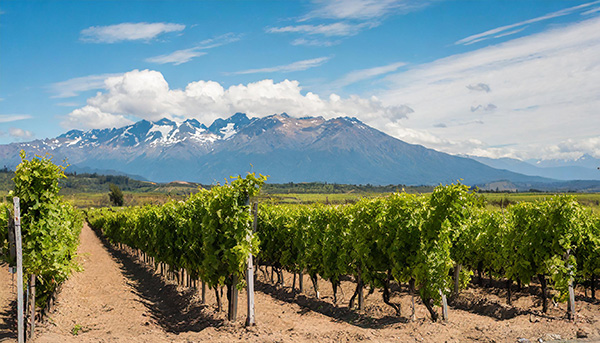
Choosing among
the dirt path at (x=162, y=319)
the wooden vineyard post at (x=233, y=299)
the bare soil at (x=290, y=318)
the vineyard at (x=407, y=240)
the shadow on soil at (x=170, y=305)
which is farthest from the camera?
the shadow on soil at (x=170, y=305)

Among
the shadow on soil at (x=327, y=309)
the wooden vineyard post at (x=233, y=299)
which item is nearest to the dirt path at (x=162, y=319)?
the wooden vineyard post at (x=233, y=299)

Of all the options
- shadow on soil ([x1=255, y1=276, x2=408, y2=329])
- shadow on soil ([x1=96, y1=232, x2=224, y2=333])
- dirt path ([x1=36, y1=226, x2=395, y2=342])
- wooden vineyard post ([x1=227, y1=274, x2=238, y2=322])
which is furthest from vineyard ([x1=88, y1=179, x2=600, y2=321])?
dirt path ([x1=36, y1=226, x2=395, y2=342])

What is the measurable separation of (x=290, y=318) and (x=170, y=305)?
785 centimetres

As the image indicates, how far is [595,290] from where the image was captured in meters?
24.2

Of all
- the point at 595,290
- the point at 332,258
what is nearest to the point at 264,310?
the point at 332,258

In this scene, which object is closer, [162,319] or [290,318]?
[290,318]

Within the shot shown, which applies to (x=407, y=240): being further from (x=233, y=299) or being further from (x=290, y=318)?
(x=233, y=299)

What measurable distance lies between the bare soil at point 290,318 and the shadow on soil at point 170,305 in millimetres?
57

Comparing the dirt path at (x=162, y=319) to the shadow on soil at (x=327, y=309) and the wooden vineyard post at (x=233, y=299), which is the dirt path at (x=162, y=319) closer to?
the wooden vineyard post at (x=233, y=299)

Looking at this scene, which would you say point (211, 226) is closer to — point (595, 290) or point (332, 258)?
point (332, 258)

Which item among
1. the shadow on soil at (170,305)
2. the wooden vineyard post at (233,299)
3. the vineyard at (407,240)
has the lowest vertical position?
the shadow on soil at (170,305)

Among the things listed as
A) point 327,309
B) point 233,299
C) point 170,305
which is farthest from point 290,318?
point 170,305

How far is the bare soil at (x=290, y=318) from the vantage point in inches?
574

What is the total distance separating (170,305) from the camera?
2247 centimetres
